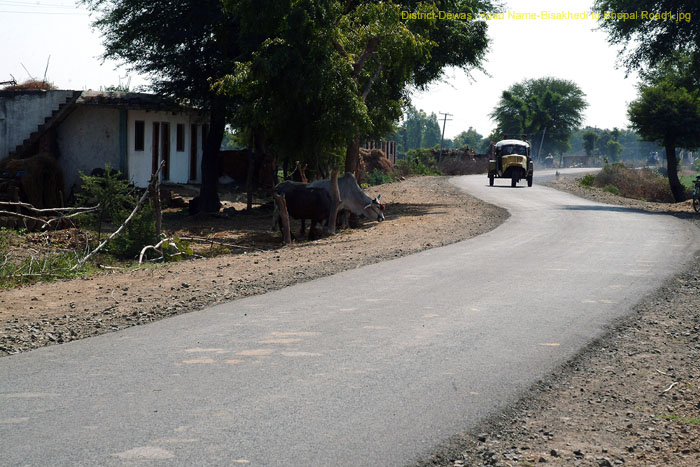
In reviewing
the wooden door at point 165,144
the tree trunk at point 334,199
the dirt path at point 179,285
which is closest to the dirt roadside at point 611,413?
the dirt path at point 179,285

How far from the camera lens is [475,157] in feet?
252

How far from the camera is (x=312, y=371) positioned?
657cm

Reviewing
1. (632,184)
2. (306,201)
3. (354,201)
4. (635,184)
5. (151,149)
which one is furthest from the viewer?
(632,184)

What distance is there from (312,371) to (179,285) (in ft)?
16.8

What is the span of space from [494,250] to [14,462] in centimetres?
1234

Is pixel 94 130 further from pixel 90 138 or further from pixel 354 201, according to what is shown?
pixel 354 201

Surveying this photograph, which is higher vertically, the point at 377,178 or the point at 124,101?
the point at 124,101

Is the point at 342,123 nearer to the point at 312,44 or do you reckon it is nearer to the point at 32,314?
the point at 312,44

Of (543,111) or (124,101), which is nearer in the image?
(124,101)

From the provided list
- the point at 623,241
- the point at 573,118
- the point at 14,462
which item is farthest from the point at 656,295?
the point at 573,118

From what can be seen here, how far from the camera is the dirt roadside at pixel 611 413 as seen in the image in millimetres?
4906

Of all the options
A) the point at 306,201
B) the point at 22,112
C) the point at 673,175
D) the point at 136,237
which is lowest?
the point at 136,237

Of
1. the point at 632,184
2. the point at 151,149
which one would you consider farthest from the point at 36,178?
the point at 632,184

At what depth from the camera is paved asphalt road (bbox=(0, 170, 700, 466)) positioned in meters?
4.84
